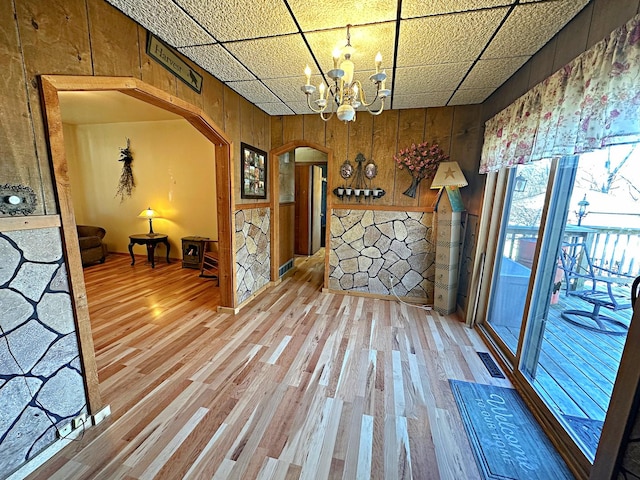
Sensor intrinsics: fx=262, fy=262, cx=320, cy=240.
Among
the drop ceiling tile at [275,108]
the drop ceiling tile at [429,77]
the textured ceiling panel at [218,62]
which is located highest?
the drop ceiling tile at [429,77]

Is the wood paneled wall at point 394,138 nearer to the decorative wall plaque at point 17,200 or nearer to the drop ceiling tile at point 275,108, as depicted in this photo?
the drop ceiling tile at point 275,108

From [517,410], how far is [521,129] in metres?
2.00

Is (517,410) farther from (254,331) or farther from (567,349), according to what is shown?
(254,331)

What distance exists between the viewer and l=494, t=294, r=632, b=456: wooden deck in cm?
163

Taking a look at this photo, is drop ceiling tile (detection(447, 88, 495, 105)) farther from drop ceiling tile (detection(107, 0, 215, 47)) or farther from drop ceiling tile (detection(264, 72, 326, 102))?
drop ceiling tile (detection(107, 0, 215, 47))

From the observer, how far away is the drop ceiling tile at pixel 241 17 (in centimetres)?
154

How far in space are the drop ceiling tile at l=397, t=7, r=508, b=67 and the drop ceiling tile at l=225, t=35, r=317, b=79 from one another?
75 centimetres

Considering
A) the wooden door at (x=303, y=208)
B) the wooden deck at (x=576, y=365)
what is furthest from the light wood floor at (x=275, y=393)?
the wooden door at (x=303, y=208)

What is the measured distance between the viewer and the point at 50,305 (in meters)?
1.34

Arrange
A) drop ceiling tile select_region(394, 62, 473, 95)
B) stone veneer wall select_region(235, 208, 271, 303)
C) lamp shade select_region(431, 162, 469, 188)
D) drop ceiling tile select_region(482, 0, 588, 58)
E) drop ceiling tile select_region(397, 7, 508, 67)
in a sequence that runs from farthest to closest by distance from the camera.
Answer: stone veneer wall select_region(235, 208, 271, 303) < lamp shade select_region(431, 162, 469, 188) < drop ceiling tile select_region(394, 62, 473, 95) < drop ceiling tile select_region(397, 7, 508, 67) < drop ceiling tile select_region(482, 0, 588, 58)

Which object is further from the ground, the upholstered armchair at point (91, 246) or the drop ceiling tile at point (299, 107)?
the drop ceiling tile at point (299, 107)

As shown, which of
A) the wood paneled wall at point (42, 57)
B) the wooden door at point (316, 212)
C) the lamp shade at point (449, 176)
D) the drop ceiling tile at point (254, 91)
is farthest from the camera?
the wooden door at point (316, 212)

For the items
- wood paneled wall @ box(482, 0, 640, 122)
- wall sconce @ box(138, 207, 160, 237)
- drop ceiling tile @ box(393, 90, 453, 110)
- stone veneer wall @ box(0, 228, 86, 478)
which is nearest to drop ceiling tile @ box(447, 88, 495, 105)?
drop ceiling tile @ box(393, 90, 453, 110)

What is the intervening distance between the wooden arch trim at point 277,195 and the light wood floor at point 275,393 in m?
0.89
